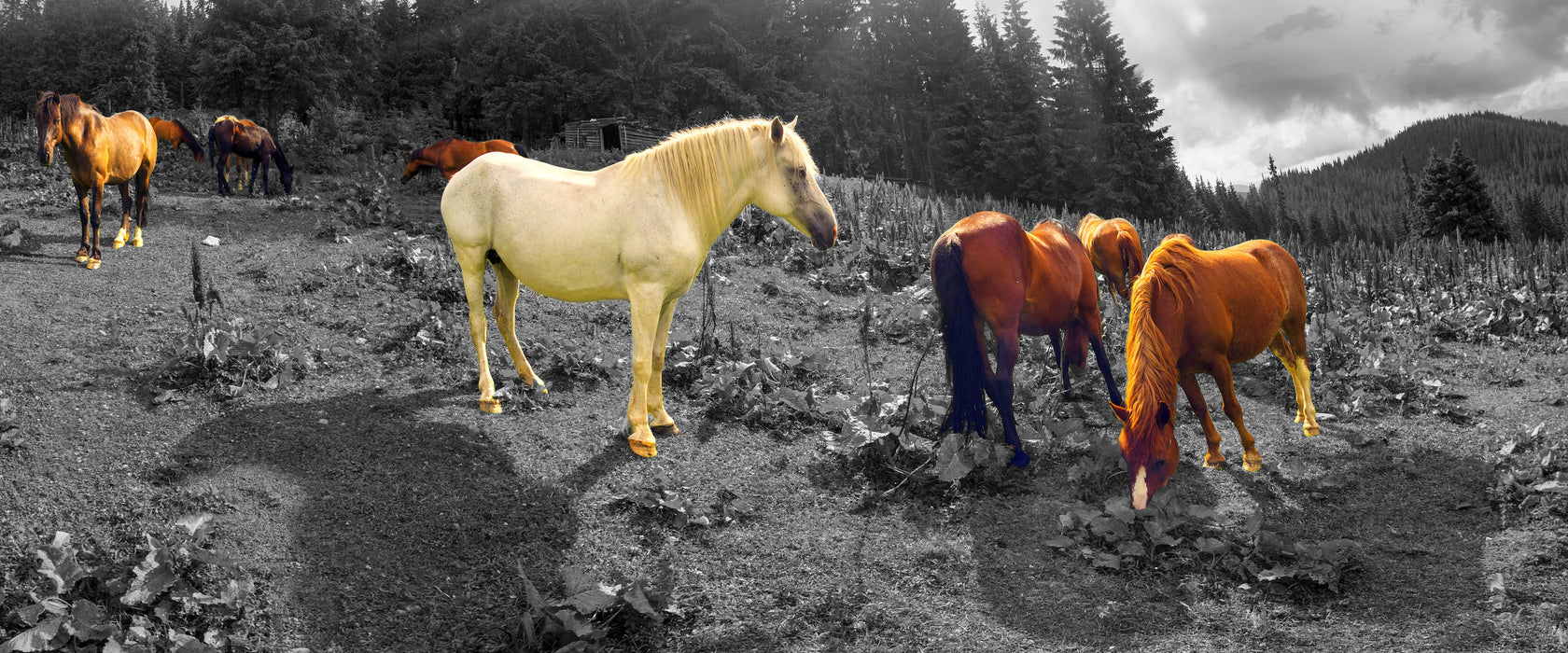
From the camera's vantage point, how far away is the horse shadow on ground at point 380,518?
14.5ft

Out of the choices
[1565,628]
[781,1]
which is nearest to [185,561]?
[1565,628]

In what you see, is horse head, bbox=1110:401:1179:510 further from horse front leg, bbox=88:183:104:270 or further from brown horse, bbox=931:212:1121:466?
horse front leg, bbox=88:183:104:270

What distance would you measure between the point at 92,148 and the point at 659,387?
7947 mm

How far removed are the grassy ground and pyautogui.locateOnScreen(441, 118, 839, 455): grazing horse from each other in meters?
1.06

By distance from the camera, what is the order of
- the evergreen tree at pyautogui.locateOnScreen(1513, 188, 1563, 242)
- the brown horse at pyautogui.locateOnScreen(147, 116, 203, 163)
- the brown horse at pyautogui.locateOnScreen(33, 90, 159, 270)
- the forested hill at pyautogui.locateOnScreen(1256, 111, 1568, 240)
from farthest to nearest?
1. the forested hill at pyautogui.locateOnScreen(1256, 111, 1568, 240)
2. the evergreen tree at pyautogui.locateOnScreen(1513, 188, 1563, 242)
3. the brown horse at pyautogui.locateOnScreen(147, 116, 203, 163)
4. the brown horse at pyautogui.locateOnScreen(33, 90, 159, 270)

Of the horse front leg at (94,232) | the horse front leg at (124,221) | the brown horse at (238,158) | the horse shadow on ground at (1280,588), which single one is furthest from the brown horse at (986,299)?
the brown horse at (238,158)

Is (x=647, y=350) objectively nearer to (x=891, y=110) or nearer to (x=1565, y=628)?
(x=1565, y=628)

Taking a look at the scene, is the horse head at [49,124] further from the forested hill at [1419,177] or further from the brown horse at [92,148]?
the forested hill at [1419,177]

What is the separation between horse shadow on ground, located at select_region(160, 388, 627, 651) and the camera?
4.43 metres

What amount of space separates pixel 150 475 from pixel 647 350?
3.00m

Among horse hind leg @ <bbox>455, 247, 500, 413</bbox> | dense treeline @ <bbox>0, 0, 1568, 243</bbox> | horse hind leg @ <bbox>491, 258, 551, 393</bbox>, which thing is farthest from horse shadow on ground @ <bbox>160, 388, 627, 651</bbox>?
dense treeline @ <bbox>0, 0, 1568, 243</bbox>

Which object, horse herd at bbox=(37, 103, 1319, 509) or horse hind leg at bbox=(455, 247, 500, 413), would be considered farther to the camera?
horse hind leg at bbox=(455, 247, 500, 413)

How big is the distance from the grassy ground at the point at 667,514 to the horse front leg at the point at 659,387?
111 mm

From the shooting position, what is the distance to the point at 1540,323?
11305 millimetres
